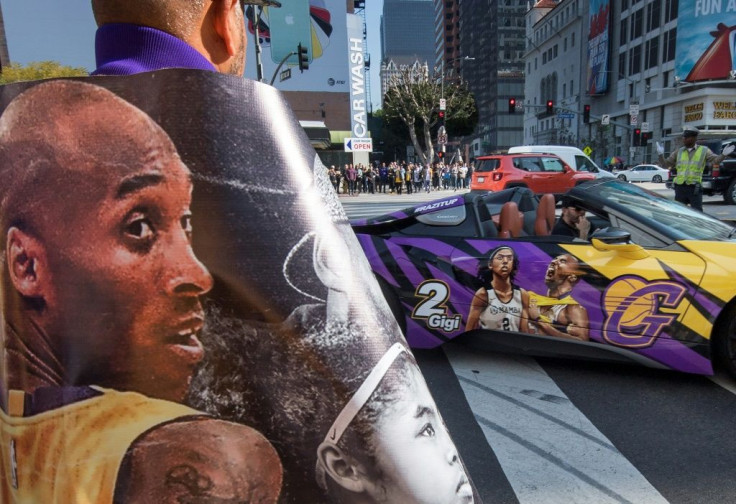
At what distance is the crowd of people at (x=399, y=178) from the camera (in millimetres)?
28062

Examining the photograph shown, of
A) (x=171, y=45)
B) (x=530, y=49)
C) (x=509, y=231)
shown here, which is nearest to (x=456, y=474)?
(x=171, y=45)

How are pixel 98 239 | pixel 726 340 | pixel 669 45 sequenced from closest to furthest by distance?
1. pixel 98 239
2. pixel 726 340
3. pixel 669 45

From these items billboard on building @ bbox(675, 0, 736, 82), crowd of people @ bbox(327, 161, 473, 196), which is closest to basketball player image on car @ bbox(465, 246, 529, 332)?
crowd of people @ bbox(327, 161, 473, 196)

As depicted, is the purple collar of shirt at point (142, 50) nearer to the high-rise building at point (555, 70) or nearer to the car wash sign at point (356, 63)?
the car wash sign at point (356, 63)

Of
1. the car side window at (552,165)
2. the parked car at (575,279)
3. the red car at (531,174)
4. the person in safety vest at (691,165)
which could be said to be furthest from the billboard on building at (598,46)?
the parked car at (575,279)

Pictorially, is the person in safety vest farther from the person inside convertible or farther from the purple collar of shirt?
the purple collar of shirt

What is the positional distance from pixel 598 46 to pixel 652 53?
36.5ft

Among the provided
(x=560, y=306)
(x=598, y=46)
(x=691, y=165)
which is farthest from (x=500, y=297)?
(x=598, y=46)

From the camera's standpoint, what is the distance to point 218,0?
36.7 inches

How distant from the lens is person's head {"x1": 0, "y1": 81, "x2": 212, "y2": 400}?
2.70 feet

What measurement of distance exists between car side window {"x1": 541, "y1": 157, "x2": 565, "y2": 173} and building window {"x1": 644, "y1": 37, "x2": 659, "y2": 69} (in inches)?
1691

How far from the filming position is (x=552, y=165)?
664 inches

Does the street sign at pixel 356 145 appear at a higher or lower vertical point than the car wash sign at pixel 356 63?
lower

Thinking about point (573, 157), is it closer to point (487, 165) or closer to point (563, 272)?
point (487, 165)
